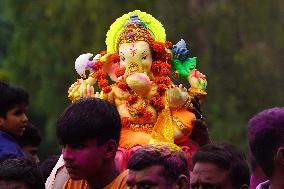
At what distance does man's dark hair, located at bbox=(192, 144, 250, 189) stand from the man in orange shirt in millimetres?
496

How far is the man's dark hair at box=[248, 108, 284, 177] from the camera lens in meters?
7.63

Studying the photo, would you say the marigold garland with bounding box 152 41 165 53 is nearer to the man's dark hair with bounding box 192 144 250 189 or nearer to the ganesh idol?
the ganesh idol

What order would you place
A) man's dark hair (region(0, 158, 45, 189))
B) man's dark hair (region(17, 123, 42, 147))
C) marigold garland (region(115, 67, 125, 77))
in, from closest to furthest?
man's dark hair (region(0, 158, 45, 189)), marigold garland (region(115, 67, 125, 77)), man's dark hair (region(17, 123, 42, 147))

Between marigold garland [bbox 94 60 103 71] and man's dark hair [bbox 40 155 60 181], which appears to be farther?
marigold garland [bbox 94 60 103 71]

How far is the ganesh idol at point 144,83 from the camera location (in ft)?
32.9

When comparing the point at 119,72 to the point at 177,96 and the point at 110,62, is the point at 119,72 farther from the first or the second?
the point at 177,96

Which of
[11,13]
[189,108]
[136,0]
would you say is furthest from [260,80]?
[189,108]

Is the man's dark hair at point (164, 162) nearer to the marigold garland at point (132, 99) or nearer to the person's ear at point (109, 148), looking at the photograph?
the person's ear at point (109, 148)

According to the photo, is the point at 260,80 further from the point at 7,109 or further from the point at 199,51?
the point at 7,109

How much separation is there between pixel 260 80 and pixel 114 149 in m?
20.8

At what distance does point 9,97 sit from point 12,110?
10 cm

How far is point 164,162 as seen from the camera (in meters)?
7.86

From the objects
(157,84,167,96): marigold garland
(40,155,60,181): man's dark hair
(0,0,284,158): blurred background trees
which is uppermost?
(157,84,167,96): marigold garland

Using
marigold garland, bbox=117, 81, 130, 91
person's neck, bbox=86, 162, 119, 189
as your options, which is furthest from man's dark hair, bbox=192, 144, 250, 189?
marigold garland, bbox=117, 81, 130, 91
